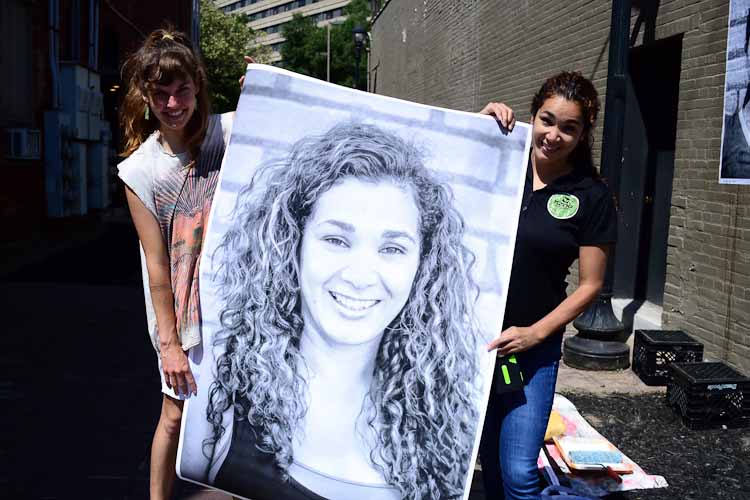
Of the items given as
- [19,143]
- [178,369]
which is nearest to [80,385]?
[178,369]

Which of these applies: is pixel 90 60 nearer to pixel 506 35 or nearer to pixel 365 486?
pixel 506 35

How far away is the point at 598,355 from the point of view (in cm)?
611

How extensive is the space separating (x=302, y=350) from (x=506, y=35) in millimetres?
10712

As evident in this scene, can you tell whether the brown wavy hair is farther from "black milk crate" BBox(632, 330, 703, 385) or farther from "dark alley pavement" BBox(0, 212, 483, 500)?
"black milk crate" BBox(632, 330, 703, 385)

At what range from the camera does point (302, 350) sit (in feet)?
8.23

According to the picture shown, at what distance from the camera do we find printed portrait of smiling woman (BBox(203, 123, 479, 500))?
2.44 metres

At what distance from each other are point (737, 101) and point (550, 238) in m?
4.05

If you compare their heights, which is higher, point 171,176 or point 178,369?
point 171,176

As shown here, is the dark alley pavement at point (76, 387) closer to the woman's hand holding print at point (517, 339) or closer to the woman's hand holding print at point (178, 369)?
the woman's hand holding print at point (178, 369)

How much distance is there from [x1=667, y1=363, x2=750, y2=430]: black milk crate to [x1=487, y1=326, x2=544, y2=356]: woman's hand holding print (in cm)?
287

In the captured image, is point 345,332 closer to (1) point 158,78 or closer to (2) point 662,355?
(1) point 158,78

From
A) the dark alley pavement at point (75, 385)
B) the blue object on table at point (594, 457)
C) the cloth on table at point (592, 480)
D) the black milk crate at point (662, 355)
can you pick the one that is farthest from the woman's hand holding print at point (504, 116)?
the black milk crate at point (662, 355)

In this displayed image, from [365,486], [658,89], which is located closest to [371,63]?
[658,89]

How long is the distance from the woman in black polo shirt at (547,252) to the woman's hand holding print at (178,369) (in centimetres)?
105
